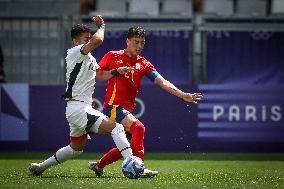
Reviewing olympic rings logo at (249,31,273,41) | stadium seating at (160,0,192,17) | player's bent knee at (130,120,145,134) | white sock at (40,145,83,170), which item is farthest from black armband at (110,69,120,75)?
stadium seating at (160,0,192,17)

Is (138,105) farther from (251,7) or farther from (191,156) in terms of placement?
(251,7)

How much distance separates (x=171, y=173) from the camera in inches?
438

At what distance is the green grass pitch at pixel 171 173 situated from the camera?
9.16 m

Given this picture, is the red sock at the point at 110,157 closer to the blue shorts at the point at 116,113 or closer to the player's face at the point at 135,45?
the blue shorts at the point at 116,113

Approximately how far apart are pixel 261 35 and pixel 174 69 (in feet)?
6.64

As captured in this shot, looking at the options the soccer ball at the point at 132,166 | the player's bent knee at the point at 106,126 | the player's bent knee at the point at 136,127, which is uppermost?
the player's bent knee at the point at 106,126

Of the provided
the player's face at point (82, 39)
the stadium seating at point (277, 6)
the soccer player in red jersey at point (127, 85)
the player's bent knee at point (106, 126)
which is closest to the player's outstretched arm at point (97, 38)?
the player's face at point (82, 39)

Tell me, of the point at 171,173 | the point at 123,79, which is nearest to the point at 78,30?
the point at 123,79

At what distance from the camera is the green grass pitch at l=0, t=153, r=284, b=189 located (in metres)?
9.16

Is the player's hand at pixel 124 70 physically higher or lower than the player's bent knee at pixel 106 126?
higher

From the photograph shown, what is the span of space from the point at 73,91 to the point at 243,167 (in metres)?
3.60

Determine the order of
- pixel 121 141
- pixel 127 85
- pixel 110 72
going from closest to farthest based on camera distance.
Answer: pixel 121 141, pixel 110 72, pixel 127 85

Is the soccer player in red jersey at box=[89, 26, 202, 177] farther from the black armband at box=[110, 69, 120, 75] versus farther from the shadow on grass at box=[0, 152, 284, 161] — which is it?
the shadow on grass at box=[0, 152, 284, 161]

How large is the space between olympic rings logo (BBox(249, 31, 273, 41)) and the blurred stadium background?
22 millimetres
